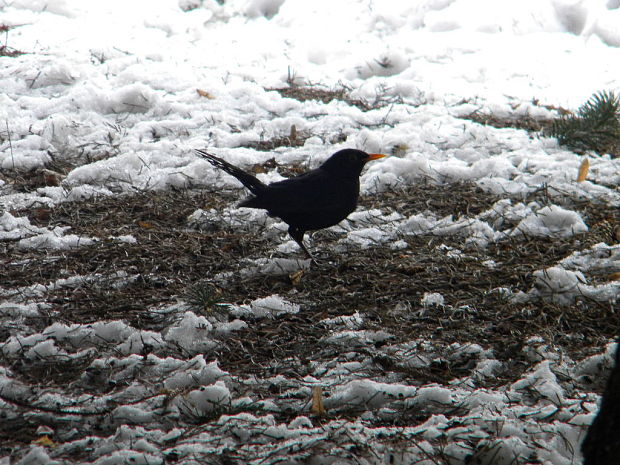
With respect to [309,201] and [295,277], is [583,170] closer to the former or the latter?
[309,201]

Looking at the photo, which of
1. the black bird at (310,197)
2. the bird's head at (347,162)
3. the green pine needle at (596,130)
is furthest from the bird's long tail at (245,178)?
the green pine needle at (596,130)

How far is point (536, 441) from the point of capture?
6.00 feet

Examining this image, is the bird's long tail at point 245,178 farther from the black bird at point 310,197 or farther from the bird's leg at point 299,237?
the bird's leg at point 299,237

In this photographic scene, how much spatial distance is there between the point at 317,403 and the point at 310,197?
55.6 inches

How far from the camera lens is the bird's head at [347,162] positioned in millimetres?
3389

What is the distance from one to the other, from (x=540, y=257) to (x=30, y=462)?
96.7 inches

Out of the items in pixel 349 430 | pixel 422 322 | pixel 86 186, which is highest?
pixel 349 430

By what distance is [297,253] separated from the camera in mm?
3445

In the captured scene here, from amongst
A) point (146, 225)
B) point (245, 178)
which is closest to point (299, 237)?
point (245, 178)

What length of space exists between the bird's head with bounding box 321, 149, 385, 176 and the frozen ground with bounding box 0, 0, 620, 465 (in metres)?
0.42

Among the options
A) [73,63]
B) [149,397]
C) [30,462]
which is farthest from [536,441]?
[73,63]

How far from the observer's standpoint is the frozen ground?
198 centimetres

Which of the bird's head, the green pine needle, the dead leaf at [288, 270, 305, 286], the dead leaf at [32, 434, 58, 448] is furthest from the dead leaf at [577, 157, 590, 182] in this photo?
the dead leaf at [32, 434, 58, 448]

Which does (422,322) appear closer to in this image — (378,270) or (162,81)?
(378,270)
